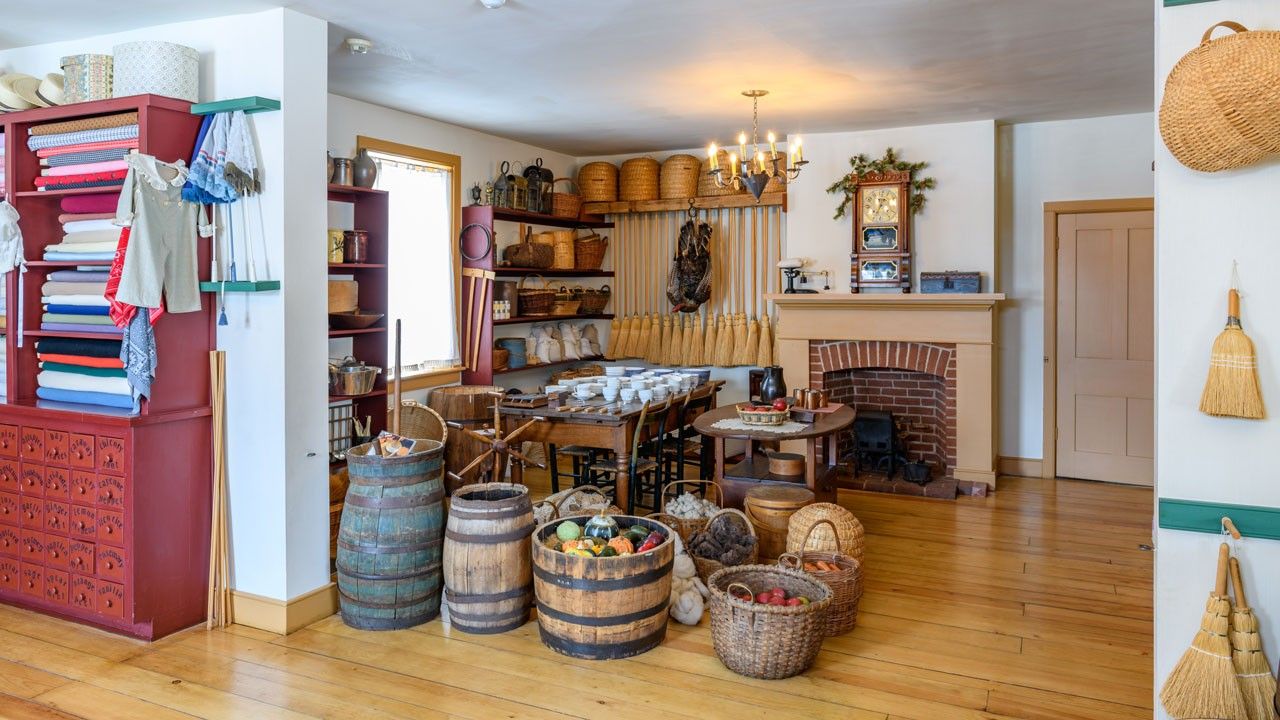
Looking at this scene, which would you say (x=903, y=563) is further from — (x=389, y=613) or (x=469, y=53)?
(x=469, y=53)

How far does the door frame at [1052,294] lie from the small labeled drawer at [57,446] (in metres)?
6.11

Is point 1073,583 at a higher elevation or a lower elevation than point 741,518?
lower

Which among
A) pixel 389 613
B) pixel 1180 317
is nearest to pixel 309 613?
pixel 389 613

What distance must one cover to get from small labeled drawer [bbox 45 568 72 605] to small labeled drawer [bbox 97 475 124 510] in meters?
0.43

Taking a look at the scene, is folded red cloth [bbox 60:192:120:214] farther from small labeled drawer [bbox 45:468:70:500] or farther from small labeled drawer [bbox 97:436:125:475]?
small labeled drawer [bbox 45:468:70:500]

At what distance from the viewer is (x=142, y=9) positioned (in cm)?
364

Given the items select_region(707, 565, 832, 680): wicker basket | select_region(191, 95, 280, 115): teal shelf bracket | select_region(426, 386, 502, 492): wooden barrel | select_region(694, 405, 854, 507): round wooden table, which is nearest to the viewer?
select_region(707, 565, 832, 680): wicker basket

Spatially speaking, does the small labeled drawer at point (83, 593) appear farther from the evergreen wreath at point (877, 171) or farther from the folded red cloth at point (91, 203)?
the evergreen wreath at point (877, 171)

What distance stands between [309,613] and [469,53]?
2.72 metres

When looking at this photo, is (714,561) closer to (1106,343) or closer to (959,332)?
(959,332)

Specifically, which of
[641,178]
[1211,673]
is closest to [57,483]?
[1211,673]

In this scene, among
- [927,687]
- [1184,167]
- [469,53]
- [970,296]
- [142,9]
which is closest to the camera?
[1184,167]

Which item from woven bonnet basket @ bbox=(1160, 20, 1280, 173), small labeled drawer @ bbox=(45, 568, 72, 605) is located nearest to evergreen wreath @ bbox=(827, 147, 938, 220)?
woven bonnet basket @ bbox=(1160, 20, 1280, 173)

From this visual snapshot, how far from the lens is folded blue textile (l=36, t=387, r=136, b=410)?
371 cm
